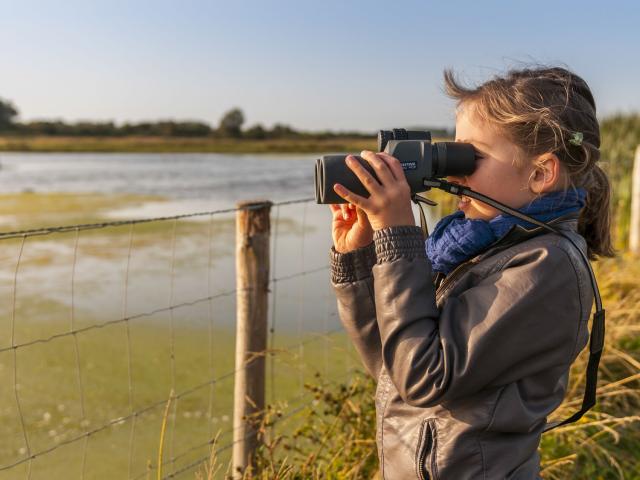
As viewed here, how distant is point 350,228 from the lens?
142cm

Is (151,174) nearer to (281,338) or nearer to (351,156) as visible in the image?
(281,338)

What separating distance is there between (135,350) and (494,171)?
3386mm

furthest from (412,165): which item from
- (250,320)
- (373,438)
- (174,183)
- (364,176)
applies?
(174,183)

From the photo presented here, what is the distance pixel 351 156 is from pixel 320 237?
5915 millimetres

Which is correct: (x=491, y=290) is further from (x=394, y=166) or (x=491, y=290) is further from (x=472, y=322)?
(x=394, y=166)

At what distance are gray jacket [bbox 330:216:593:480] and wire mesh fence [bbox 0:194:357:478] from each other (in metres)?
1.03

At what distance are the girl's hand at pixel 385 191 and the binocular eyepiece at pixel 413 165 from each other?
23 mm

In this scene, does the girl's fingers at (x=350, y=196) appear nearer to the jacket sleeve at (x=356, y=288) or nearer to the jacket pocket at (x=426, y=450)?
the jacket sleeve at (x=356, y=288)

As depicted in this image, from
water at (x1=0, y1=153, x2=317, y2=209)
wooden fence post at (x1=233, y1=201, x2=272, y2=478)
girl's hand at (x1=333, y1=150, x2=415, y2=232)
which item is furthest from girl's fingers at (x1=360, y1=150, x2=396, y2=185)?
water at (x1=0, y1=153, x2=317, y2=209)

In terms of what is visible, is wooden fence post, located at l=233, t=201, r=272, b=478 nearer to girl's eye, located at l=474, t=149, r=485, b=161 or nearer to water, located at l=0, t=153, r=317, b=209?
girl's eye, located at l=474, t=149, r=485, b=161

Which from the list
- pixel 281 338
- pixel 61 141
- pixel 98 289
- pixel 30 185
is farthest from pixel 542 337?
pixel 61 141

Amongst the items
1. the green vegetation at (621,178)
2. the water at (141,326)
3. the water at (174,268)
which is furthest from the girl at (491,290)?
the green vegetation at (621,178)

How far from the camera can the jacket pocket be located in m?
1.19

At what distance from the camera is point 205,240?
23.1 feet
